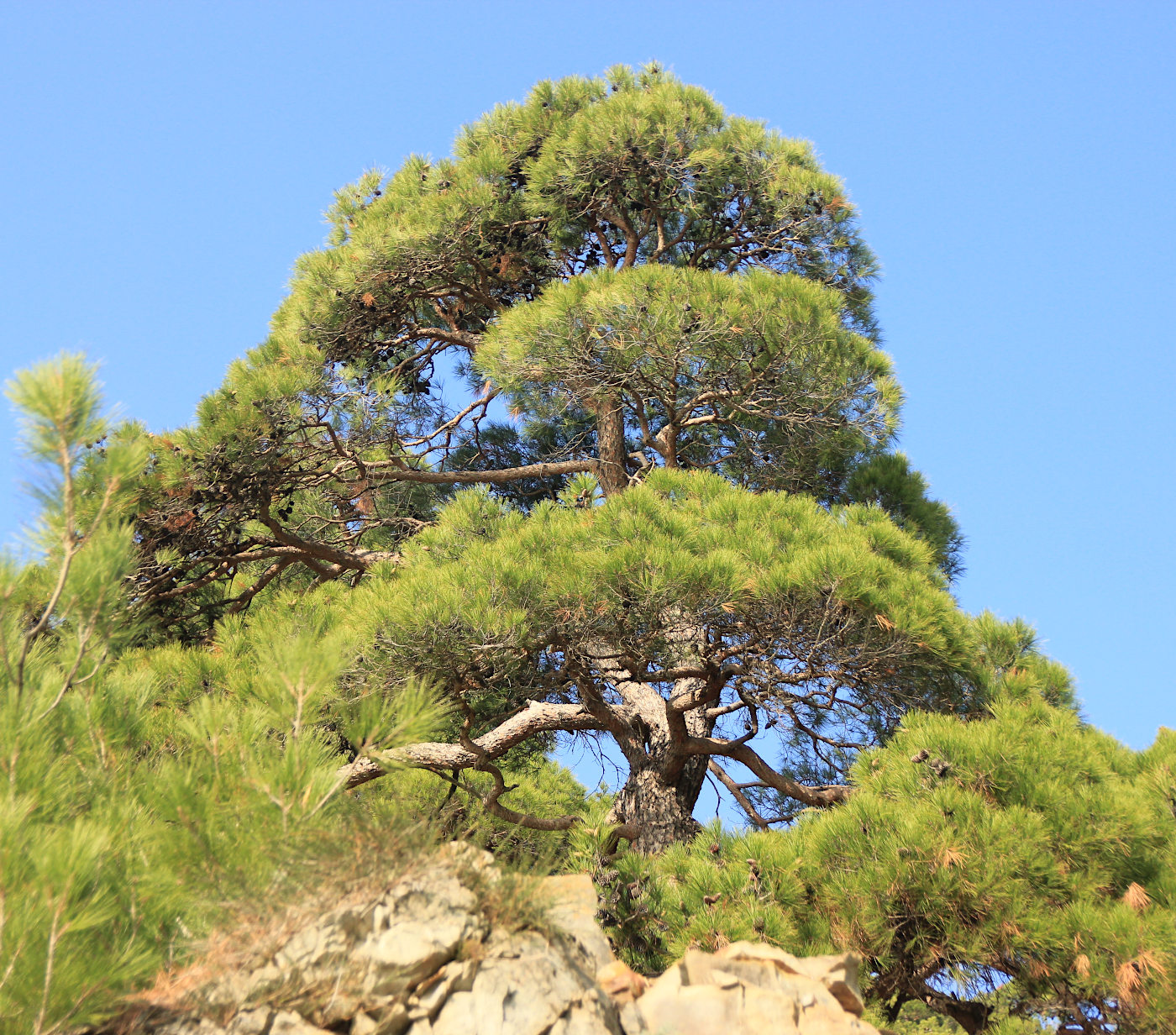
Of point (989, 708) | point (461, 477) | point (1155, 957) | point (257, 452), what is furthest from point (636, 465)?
point (1155, 957)

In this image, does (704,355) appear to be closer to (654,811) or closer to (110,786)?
(654,811)

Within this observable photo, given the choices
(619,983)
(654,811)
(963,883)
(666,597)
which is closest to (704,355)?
(666,597)

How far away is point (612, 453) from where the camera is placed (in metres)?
6.36

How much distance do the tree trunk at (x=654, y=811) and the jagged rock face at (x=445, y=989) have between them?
7.53ft

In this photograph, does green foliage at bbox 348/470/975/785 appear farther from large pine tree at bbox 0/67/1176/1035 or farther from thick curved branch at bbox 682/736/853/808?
thick curved branch at bbox 682/736/853/808

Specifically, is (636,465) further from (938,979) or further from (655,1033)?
(655,1033)

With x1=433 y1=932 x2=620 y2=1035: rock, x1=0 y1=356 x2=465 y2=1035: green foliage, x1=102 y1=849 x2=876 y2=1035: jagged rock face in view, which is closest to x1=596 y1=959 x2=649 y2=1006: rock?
x1=102 y1=849 x2=876 y2=1035: jagged rock face

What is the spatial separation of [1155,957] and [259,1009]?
2913mm

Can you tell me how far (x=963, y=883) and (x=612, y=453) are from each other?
3388mm

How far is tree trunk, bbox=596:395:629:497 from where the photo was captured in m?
6.32

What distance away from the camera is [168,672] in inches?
197

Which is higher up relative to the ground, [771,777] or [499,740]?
[771,777]

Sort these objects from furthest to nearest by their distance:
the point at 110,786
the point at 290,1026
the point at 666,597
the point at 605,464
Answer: the point at 605,464 → the point at 666,597 → the point at 110,786 → the point at 290,1026

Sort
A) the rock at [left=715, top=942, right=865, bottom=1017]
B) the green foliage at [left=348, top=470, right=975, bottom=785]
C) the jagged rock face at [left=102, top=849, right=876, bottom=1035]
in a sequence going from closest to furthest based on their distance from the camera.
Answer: the jagged rock face at [left=102, top=849, right=876, bottom=1035] → the rock at [left=715, top=942, right=865, bottom=1017] → the green foliage at [left=348, top=470, right=975, bottom=785]
